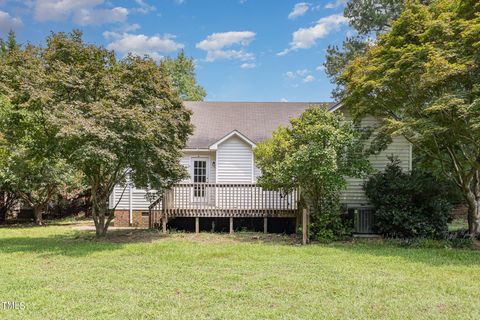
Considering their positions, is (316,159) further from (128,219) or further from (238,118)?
(128,219)

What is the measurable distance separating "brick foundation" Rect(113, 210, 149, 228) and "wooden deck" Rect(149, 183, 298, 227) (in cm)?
233

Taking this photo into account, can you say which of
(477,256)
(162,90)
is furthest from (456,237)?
(162,90)

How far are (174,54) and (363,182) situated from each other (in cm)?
2870

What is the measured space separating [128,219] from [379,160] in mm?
10967

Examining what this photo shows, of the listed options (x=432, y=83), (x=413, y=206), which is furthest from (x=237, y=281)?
(x=413, y=206)

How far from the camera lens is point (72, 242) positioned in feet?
36.2

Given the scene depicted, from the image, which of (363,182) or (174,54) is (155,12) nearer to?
(363,182)

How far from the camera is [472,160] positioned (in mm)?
10820

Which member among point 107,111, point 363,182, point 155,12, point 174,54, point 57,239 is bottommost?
point 57,239

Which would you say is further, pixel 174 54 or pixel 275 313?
pixel 174 54

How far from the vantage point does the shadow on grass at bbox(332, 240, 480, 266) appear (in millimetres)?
8289

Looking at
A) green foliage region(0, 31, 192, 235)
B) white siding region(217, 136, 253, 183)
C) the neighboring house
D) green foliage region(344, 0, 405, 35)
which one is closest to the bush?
the neighboring house

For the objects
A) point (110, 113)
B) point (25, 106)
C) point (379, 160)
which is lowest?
point (379, 160)

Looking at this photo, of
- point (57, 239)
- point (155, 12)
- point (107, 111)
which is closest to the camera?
point (107, 111)
